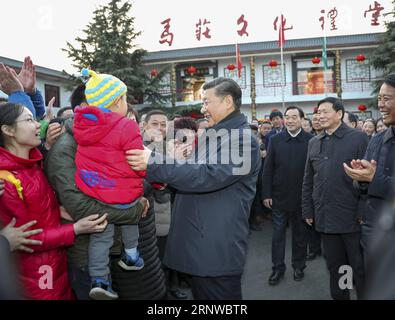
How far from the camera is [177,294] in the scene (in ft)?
13.4

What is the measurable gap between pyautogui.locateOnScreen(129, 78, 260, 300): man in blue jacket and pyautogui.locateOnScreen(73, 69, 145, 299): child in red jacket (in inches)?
12.6

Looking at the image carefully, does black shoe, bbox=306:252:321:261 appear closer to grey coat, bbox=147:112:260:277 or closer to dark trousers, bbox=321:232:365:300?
dark trousers, bbox=321:232:365:300

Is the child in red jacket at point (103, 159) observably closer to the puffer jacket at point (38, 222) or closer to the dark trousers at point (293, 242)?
the puffer jacket at point (38, 222)

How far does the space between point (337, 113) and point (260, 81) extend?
18527 millimetres

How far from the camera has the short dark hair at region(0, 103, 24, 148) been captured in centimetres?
200

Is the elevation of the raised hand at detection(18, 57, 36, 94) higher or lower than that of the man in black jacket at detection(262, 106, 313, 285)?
higher

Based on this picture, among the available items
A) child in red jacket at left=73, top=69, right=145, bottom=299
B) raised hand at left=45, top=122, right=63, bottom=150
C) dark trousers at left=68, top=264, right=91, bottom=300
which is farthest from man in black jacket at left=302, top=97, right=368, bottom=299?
raised hand at left=45, top=122, right=63, bottom=150

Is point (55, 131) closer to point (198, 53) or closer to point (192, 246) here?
point (192, 246)

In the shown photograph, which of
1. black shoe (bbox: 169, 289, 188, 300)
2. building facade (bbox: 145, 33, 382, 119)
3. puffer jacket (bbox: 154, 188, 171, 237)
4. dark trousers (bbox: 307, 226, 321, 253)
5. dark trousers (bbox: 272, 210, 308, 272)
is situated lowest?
black shoe (bbox: 169, 289, 188, 300)
